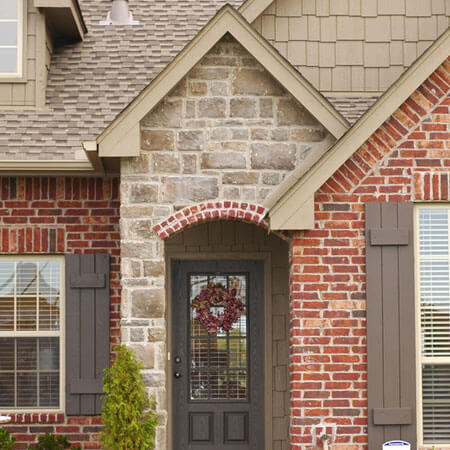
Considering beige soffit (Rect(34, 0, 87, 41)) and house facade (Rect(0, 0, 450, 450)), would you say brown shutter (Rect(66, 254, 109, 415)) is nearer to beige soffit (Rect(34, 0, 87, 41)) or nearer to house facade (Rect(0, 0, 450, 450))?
house facade (Rect(0, 0, 450, 450))

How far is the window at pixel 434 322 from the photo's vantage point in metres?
8.12

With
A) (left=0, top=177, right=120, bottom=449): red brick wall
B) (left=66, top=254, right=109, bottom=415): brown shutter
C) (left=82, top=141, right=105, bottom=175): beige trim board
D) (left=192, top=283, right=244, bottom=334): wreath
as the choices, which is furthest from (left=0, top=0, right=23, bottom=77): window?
(left=192, top=283, right=244, bottom=334): wreath

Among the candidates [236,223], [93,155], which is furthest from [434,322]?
[93,155]

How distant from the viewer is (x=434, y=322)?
820 cm

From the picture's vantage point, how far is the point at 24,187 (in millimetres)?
9391

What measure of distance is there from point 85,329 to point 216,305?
1.68m

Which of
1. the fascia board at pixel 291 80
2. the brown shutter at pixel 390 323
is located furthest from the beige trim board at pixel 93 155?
the brown shutter at pixel 390 323

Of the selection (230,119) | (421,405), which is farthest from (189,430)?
(230,119)

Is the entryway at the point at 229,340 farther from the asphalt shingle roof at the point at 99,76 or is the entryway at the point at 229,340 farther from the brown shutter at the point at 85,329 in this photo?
the asphalt shingle roof at the point at 99,76

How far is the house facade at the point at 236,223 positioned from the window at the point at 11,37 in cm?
2

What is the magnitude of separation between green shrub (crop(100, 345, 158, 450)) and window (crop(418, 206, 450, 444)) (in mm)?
2489

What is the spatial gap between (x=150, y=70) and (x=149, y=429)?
15.0 ft

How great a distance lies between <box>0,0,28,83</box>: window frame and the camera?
10.0 meters

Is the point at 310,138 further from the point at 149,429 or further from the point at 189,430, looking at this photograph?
the point at 189,430
